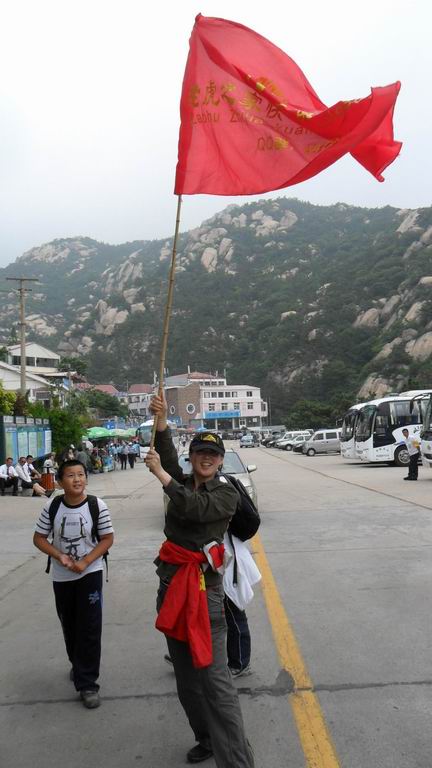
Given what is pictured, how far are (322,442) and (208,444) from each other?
44.0 m

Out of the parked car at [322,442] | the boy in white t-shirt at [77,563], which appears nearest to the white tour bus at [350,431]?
the parked car at [322,442]

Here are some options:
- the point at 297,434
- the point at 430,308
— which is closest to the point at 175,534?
the point at 297,434

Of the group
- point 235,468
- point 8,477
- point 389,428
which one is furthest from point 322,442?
point 235,468

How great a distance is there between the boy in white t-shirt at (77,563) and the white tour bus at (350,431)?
1063 inches

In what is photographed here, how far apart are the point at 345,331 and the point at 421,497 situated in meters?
85.4

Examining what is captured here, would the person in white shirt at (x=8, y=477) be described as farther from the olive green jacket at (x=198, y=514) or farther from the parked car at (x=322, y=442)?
the parked car at (x=322, y=442)

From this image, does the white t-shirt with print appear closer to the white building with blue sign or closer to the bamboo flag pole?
the bamboo flag pole

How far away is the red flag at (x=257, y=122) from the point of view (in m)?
5.16

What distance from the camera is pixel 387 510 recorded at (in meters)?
13.4

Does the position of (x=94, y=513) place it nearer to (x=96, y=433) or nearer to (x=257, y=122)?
(x=257, y=122)

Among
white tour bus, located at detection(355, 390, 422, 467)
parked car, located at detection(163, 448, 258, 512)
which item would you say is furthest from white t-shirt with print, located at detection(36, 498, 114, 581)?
white tour bus, located at detection(355, 390, 422, 467)

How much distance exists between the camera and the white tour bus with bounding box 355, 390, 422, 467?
95.9 ft

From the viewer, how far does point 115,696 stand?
174 inches

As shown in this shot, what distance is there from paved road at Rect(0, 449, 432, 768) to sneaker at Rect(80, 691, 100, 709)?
6cm
